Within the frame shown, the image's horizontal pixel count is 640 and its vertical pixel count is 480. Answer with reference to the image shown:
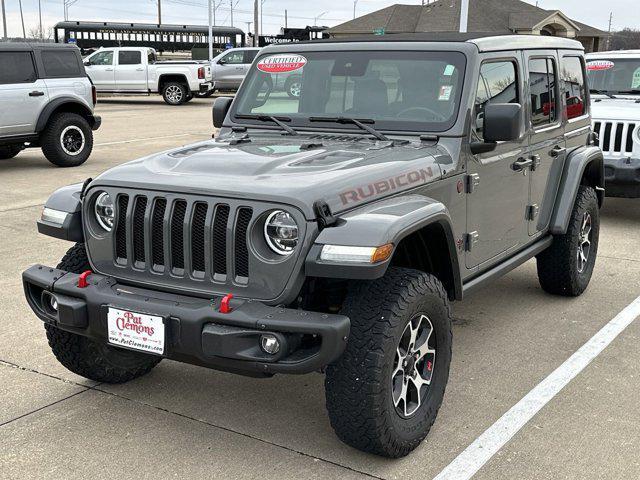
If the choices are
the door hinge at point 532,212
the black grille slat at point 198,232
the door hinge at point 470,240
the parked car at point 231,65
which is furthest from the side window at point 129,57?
the black grille slat at point 198,232

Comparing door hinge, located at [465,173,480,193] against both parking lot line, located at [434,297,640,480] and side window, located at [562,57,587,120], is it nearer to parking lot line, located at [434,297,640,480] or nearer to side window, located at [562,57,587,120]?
parking lot line, located at [434,297,640,480]

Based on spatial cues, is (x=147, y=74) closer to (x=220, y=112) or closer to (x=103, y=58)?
(x=103, y=58)

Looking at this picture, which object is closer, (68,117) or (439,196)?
(439,196)

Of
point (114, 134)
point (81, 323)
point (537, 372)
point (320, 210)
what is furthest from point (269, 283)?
point (114, 134)

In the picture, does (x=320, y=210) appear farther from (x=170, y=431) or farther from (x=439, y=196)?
(x=170, y=431)

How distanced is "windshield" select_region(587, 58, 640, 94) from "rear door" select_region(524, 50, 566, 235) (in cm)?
432

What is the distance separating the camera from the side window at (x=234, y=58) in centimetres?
2972

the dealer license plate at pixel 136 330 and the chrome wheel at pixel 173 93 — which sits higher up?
the dealer license plate at pixel 136 330

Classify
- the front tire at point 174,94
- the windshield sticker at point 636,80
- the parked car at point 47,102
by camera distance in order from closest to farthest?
the windshield sticker at point 636,80
the parked car at point 47,102
the front tire at point 174,94

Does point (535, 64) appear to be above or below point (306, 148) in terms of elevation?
above

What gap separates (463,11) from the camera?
1544 centimetres

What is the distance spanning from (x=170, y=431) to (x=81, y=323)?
72 centimetres

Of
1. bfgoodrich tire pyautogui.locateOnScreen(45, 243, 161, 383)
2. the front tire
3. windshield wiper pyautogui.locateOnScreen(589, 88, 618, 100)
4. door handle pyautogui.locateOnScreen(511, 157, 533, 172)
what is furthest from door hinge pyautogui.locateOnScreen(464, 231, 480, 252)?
the front tire

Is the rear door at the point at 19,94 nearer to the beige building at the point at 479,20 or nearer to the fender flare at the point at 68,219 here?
the fender flare at the point at 68,219
